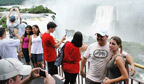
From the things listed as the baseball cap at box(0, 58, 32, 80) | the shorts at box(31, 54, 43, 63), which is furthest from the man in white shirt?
the shorts at box(31, 54, 43, 63)

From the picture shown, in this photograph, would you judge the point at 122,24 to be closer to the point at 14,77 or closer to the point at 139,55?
the point at 139,55

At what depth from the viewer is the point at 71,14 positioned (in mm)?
43781

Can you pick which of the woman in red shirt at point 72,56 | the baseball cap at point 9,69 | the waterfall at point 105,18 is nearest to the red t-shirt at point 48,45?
the woman in red shirt at point 72,56

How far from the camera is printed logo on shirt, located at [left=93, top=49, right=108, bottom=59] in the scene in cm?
248

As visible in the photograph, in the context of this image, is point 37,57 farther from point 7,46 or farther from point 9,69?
point 9,69

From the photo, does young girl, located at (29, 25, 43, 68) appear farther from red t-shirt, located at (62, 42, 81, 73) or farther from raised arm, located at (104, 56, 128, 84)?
raised arm, located at (104, 56, 128, 84)

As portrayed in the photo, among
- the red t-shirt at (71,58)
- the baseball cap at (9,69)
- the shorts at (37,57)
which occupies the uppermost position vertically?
the baseball cap at (9,69)

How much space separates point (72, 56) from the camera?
→ 111 inches

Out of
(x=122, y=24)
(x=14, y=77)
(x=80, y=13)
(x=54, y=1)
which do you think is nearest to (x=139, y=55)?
(x=122, y=24)

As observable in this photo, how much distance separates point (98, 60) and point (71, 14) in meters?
41.9

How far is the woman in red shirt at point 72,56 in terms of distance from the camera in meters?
2.72

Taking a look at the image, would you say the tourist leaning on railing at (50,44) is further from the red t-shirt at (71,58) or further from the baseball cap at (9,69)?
the baseball cap at (9,69)

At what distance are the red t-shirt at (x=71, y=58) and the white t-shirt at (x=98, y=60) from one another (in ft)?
0.95

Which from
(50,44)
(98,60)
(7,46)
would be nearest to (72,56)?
(98,60)
